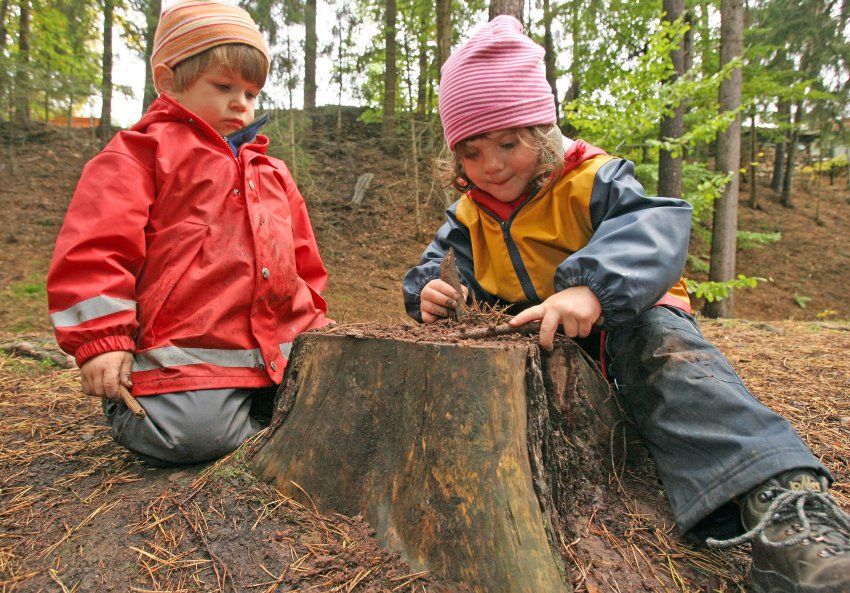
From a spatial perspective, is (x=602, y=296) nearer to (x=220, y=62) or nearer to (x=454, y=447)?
(x=454, y=447)

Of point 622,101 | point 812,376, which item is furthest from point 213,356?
point 622,101

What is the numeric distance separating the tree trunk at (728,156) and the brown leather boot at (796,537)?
845 centimetres

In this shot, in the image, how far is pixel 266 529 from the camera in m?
1.60

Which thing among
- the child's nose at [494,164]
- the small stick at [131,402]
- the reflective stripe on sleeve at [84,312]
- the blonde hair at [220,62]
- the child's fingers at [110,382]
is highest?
the blonde hair at [220,62]

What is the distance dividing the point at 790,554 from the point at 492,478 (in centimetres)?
78

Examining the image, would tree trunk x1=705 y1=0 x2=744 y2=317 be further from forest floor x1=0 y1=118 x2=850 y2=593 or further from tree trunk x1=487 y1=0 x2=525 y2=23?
tree trunk x1=487 y1=0 x2=525 y2=23

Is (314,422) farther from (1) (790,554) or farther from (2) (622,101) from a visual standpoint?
(2) (622,101)

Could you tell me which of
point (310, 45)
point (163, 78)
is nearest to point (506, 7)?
point (163, 78)

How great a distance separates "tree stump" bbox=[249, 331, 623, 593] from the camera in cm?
142

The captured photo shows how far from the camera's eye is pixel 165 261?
7.44 feet

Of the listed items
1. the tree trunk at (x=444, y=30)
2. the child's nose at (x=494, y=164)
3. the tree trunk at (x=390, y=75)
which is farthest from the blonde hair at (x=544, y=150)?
the tree trunk at (x=390, y=75)

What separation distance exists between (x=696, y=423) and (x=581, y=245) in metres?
0.88

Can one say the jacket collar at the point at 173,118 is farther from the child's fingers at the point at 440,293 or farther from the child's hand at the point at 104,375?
the child's fingers at the point at 440,293

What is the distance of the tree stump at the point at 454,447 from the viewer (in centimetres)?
142
